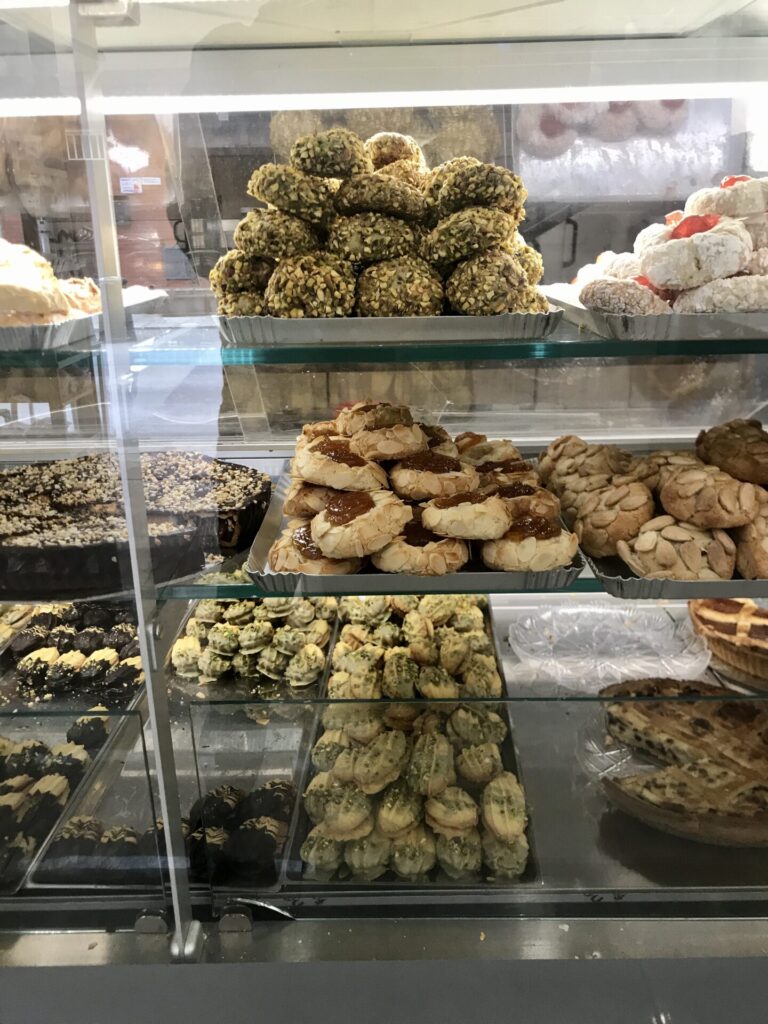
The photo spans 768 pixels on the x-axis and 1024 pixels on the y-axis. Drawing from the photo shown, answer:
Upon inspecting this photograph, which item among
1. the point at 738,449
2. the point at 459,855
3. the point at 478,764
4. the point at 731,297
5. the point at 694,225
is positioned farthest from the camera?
the point at 478,764

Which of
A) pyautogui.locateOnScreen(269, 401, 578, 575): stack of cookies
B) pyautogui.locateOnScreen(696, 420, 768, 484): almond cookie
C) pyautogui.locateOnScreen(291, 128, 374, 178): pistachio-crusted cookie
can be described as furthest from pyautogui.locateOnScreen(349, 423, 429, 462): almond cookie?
pyautogui.locateOnScreen(696, 420, 768, 484): almond cookie

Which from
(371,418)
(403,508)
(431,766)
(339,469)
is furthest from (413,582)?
(431,766)

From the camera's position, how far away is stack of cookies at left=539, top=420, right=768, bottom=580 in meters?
1.37

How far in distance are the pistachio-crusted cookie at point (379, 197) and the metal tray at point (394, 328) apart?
210 mm

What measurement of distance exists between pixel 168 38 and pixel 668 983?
1.90 metres

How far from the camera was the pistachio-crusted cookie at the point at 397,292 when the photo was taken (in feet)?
4.37

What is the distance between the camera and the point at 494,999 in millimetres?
1435

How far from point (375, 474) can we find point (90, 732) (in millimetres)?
929

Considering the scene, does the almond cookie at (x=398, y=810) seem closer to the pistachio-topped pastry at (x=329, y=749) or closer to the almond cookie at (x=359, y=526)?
the pistachio-topped pastry at (x=329, y=749)

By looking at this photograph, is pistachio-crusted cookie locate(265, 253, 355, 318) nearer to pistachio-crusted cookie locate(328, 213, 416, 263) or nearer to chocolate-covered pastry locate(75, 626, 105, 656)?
pistachio-crusted cookie locate(328, 213, 416, 263)

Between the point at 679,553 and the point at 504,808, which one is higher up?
the point at 679,553

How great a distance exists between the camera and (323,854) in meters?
1.66

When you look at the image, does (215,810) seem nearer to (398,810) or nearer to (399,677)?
(398,810)

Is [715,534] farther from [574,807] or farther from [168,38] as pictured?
[168,38]
